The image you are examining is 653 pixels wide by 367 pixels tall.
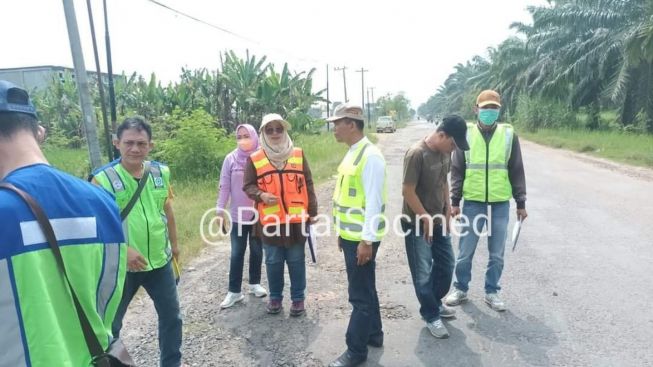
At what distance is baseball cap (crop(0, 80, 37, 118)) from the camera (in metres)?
1.25

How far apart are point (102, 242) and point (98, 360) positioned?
34 cm

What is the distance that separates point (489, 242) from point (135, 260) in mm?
2848

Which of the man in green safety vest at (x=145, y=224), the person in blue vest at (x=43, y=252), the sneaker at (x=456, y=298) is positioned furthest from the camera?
the sneaker at (x=456, y=298)

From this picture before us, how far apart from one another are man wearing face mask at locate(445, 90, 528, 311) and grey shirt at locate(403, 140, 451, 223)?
0.48 metres

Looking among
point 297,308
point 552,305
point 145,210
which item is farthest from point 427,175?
point 145,210

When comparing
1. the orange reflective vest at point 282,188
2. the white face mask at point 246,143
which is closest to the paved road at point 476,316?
the orange reflective vest at point 282,188

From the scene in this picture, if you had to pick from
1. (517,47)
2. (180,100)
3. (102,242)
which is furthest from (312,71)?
(517,47)

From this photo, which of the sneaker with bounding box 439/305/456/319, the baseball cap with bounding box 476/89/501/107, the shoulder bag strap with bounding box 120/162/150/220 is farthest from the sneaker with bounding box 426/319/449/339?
the shoulder bag strap with bounding box 120/162/150/220

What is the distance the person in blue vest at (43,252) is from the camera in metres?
1.15

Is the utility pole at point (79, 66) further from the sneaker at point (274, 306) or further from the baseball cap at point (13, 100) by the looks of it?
the baseball cap at point (13, 100)

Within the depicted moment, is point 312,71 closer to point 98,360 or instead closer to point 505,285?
point 505,285

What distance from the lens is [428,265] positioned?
3.50 m

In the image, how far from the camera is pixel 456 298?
13.3 ft

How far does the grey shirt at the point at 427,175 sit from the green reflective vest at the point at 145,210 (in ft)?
5.66
